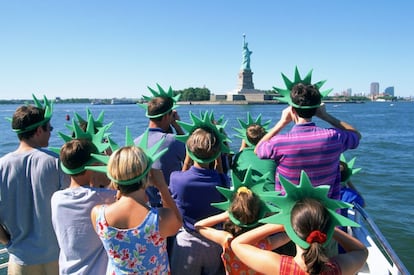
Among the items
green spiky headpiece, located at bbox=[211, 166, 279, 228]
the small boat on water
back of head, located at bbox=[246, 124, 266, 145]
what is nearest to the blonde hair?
green spiky headpiece, located at bbox=[211, 166, 279, 228]

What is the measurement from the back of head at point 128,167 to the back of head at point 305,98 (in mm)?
1136

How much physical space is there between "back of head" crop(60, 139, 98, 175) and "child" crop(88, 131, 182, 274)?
13.2 inches

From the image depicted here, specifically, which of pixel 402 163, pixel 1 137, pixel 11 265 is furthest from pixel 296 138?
pixel 1 137

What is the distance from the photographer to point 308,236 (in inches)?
65.1

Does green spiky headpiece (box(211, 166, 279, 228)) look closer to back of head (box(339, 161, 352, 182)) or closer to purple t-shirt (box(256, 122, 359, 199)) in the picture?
purple t-shirt (box(256, 122, 359, 199))

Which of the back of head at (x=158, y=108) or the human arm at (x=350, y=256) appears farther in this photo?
the back of head at (x=158, y=108)

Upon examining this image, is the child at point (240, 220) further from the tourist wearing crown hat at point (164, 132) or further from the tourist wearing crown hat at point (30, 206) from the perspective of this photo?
the tourist wearing crown hat at point (30, 206)

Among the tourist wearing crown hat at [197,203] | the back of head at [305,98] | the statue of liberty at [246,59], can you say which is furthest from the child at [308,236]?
the statue of liberty at [246,59]

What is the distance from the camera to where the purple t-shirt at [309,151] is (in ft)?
8.05

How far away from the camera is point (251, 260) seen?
75.6 inches

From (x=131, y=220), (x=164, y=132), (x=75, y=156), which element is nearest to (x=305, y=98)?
(x=164, y=132)

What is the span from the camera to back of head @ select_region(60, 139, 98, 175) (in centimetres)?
223

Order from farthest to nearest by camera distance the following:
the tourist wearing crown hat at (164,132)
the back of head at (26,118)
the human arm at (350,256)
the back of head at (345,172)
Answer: the back of head at (345,172) < the tourist wearing crown hat at (164,132) < the back of head at (26,118) < the human arm at (350,256)

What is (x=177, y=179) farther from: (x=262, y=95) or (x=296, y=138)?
(x=262, y=95)
